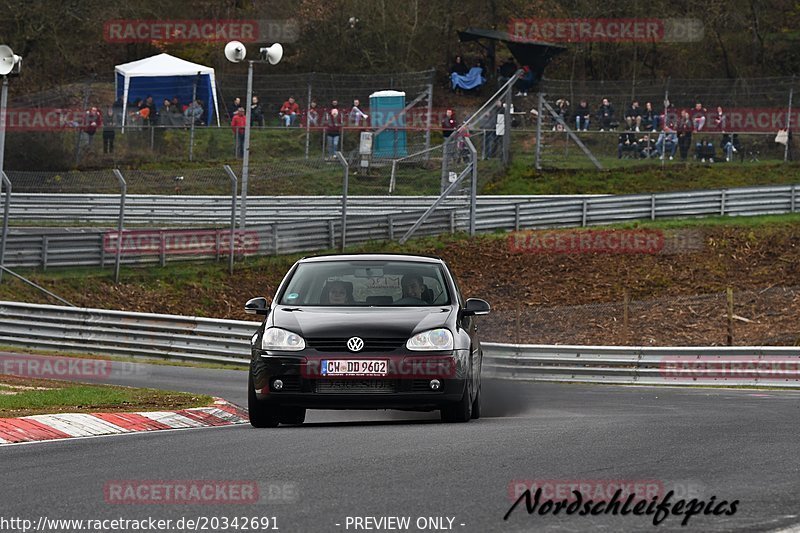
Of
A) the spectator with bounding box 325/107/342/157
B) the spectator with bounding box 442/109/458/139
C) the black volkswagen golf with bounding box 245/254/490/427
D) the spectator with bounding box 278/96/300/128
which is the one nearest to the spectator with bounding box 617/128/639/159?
the spectator with bounding box 442/109/458/139

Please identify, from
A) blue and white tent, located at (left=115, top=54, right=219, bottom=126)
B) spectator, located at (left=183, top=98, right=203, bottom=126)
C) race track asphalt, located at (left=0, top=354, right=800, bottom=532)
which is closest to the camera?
race track asphalt, located at (left=0, top=354, right=800, bottom=532)

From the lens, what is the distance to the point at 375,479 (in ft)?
23.7

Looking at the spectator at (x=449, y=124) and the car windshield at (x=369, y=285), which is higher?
the spectator at (x=449, y=124)

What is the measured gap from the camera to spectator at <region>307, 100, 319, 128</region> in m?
37.7

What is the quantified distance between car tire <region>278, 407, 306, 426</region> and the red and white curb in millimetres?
824

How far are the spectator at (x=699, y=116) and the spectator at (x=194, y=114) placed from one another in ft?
43.4

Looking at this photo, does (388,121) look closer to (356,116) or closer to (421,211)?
(356,116)

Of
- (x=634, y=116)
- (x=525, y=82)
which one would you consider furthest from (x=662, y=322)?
(x=525, y=82)

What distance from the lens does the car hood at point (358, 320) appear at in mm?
10734

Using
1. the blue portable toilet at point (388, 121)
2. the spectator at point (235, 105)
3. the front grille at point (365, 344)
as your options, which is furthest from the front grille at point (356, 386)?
the spectator at point (235, 105)

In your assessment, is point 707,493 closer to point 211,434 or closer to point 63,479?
point 63,479

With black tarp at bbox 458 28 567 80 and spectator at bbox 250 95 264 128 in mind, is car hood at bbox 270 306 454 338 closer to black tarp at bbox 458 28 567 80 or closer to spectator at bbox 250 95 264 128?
spectator at bbox 250 95 264 128

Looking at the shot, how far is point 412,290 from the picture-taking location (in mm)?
11742

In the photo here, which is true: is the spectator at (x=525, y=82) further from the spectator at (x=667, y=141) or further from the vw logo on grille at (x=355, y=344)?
the vw logo on grille at (x=355, y=344)
